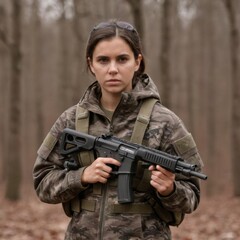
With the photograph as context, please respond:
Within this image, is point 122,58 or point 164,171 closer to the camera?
point 164,171

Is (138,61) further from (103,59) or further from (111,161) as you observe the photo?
(111,161)

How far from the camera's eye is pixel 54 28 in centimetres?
3781

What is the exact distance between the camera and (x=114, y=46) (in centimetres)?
279

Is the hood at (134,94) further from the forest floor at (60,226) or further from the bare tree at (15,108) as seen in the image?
the bare tree at (15,108)

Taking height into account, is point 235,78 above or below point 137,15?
below

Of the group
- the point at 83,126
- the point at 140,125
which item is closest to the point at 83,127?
the point at 83,126

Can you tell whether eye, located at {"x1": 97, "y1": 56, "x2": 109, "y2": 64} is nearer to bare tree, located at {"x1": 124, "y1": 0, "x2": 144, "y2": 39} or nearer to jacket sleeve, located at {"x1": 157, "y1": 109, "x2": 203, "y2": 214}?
jacket sleeve, located at {"x1": 157, "y1": 109, "x2": 203, "y2": 214}

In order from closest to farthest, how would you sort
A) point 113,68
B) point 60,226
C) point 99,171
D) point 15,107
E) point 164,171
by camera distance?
point 164,171
point 99,171
point 113,68
point 60,226
point 15,107

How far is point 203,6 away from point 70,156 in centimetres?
2106

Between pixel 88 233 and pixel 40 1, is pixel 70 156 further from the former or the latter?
pixel 40 1

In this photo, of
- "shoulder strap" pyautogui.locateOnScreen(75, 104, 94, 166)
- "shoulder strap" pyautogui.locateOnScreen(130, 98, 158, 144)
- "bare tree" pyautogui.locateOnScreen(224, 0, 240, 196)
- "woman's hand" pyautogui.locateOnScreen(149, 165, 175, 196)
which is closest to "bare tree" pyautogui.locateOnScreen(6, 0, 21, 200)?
"bare tree" pyautogui.locateOnScreen(224, 0, 240, 196)

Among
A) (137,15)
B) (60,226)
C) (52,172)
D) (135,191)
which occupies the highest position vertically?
(137,15)

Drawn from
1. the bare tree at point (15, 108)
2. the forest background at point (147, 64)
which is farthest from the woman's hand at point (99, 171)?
the bare tree at point (15, 108)

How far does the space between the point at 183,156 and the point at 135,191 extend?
0.99 ft
